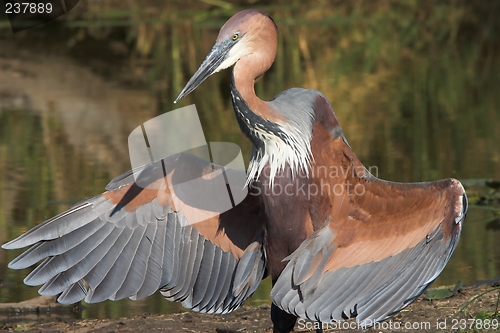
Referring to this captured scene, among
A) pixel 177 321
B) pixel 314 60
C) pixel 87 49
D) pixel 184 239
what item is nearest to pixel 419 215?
pixel 184 239

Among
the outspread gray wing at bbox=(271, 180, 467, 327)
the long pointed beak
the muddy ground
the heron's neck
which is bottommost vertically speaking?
the muddy ground

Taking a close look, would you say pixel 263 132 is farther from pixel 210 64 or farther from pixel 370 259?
pixel 370 259

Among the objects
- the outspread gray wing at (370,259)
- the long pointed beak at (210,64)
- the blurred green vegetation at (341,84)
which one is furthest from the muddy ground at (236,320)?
the long pointed beak at (210,64)

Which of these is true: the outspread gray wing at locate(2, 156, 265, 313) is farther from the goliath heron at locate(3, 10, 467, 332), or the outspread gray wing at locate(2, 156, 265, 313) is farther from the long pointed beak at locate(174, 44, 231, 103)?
the long pointed beak at locate(174, 44, 231, 103)

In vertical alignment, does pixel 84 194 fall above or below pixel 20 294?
above

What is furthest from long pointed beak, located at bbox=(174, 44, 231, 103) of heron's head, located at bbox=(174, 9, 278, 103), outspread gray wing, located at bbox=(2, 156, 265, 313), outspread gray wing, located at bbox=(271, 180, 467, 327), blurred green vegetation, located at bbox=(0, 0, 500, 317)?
blurred green vegetation, located at bbox=(0, 0, 500, 317)

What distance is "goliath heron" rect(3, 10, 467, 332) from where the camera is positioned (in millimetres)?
5016

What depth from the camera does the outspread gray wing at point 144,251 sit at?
5.35m

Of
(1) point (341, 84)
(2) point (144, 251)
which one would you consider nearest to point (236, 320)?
(2) point (144, 251)

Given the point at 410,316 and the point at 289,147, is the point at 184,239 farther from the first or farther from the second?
the point at 410,316

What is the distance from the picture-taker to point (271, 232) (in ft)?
17.7

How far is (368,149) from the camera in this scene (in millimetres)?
10625

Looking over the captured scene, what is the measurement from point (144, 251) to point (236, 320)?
3.25 ft

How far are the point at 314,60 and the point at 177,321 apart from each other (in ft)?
34.6
